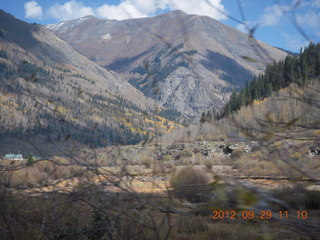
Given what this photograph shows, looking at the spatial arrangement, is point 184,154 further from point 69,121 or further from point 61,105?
point 69,121

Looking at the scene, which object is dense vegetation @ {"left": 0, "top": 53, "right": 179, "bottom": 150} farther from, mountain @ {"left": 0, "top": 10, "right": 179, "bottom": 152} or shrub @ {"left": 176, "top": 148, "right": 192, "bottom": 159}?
shrub @ {"left": 176, "top": 148, "right": 192, "bottom": 159}

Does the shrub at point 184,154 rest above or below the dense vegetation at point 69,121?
below

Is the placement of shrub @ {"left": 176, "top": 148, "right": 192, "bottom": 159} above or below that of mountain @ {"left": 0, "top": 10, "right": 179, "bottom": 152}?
below

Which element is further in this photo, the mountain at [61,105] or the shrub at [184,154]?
the shrub at [184,154]

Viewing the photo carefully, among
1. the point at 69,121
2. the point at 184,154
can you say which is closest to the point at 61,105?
the point at 69,121

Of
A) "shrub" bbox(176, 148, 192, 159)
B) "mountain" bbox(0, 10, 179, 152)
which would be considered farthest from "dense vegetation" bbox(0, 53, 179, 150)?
"shrub" bbox(176, 148, 192, 159)

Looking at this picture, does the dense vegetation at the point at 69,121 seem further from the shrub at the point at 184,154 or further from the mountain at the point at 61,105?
the shrub at the point at 184,154

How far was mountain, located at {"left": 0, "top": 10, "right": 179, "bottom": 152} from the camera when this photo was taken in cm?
190

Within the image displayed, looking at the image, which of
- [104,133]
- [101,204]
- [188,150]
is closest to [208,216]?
[104,133]

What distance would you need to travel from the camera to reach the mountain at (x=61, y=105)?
190 centimetres

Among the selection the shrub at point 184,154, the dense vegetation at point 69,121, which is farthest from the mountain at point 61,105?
the shrub at point 184,154

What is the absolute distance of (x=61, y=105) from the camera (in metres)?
2.16

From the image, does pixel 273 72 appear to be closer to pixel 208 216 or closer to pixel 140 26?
pixel 140 26

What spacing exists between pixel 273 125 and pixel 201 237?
158 inches
